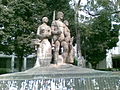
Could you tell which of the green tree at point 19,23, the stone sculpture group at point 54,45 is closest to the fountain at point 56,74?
the stone sculpture group at point 54,45

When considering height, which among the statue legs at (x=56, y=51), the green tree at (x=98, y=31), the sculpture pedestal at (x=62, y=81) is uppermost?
the green tree at (x=98, y=31)

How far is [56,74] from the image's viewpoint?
9.05m

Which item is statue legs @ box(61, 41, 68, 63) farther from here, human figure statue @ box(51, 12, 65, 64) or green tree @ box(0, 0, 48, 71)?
green tree @ box(0, 0, 48, 71)

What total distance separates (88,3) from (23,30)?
6.69 meters

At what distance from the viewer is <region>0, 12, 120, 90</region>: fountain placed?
8.84m

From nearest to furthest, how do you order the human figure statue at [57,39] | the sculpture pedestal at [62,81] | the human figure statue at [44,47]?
1. the sculpture pedestal at [62,81]
2. the human figure statue at [44,47]
3. the human figure statue at [57,39]

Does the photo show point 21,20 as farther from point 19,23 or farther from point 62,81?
point 62,81

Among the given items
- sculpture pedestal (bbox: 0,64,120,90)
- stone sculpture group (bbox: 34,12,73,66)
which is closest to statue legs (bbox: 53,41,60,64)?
stone sculpture group (bbox: 34,12,73,66)

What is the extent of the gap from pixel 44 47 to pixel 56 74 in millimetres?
2601

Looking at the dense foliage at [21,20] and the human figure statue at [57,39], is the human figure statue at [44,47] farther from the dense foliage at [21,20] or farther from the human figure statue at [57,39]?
the dense foliage at [21,20]

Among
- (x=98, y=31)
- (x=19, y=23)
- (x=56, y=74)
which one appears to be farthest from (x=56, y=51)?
(x=98, y=31)

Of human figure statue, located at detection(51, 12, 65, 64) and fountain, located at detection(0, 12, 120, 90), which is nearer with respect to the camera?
fountain, located at detection(0, 12, 120, 90)

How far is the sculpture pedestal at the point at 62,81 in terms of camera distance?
879cm

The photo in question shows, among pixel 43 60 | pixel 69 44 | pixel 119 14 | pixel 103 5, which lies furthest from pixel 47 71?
pixel 119 14
